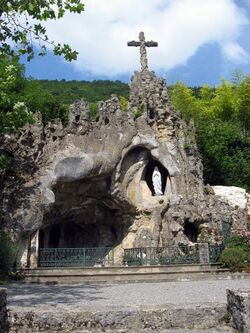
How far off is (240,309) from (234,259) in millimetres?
12932

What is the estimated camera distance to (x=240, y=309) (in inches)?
203

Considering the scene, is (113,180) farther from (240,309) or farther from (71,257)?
(240,309)

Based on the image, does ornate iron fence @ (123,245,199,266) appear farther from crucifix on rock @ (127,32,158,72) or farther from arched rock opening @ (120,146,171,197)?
crucifix on rock @ (127,32,158,72)

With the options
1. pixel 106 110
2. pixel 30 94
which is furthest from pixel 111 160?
pixel 30 94

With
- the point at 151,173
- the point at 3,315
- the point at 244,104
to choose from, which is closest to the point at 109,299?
the point at 3,315

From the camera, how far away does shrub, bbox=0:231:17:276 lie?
15492 millimetres

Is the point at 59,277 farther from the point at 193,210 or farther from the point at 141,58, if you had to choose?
the point at 141,58

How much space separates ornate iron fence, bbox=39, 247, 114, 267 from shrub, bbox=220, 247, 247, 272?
6554mm

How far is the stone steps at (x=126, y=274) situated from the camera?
1573cm

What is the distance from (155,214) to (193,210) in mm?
2237

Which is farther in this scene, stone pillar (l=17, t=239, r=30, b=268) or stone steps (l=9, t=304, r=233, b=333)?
stone pillar (l=17, t=239, r=30, b=268)

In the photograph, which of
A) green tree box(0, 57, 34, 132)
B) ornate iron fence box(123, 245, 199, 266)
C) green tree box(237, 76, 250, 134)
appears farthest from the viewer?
green tree box(237, 76, 250, 134)

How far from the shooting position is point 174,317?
564 cm

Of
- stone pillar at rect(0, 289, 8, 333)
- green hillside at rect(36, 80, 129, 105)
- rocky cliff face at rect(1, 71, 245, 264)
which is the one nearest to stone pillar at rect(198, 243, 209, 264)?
rocky cliff face at rect(1, 71, 245, 264)
